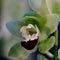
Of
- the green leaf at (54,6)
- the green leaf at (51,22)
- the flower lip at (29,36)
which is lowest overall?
the flower lip at (29,36)

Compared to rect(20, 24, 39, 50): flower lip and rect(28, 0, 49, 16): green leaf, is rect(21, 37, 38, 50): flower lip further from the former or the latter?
rect(28, 0, 49, 16): green leaf

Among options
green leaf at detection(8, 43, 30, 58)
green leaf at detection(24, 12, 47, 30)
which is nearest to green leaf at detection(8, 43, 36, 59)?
green leaf at detection(8, 43, 30, 58)

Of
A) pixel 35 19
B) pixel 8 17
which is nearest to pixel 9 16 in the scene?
pixel 8 17

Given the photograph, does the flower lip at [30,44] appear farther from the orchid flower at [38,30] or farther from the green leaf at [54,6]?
the green leaf at [54,6]

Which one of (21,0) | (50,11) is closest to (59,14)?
(50,11)

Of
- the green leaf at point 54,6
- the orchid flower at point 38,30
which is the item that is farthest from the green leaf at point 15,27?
the green leaf at point 54,6

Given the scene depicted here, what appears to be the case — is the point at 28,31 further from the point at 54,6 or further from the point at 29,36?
the point at 54,6
